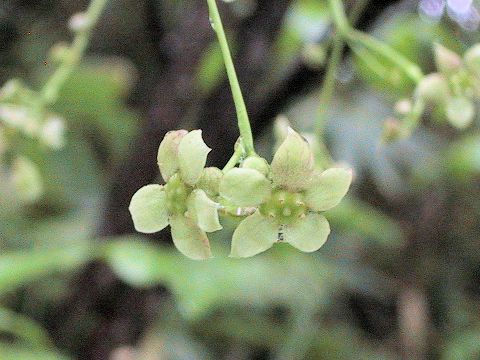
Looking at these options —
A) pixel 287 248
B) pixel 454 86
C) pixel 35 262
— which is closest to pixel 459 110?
pixel 454 86

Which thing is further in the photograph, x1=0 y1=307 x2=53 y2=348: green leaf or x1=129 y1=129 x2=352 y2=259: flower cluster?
x1=0 y1=307 x2=53 y2=348: green leaf

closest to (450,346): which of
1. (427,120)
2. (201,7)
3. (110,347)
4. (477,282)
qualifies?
(477,282)

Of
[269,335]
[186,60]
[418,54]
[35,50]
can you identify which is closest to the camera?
Result: [186,60]

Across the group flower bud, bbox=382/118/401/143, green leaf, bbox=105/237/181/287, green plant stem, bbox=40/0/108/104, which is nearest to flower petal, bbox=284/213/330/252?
flower bud, bbox=382/118/401/143

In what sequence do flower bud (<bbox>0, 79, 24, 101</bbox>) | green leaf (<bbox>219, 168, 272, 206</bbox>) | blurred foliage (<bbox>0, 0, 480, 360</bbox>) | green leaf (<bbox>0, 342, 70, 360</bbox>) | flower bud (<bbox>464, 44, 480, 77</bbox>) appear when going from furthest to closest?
blurred foliage (<bbox>0, 0, 480, 360</bbox>) < green leaf (<bbox>0, 342, 70, 360</bbox>) < flower bud (<bbox>0, 79, 24, 101</bbox>) < flower bud (<bbox>464, 44, 480, 77</bbox>) < green leaf (<bbox>219, 168, 272, 206</bbox>)

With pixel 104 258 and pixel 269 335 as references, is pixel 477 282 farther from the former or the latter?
pixel 104 258

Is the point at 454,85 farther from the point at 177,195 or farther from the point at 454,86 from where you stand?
A: the point at 177,195

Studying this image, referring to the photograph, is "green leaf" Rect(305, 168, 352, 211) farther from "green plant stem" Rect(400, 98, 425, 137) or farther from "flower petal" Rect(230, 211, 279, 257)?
"green plant stem" Rect(400, 98, 425, 137)
